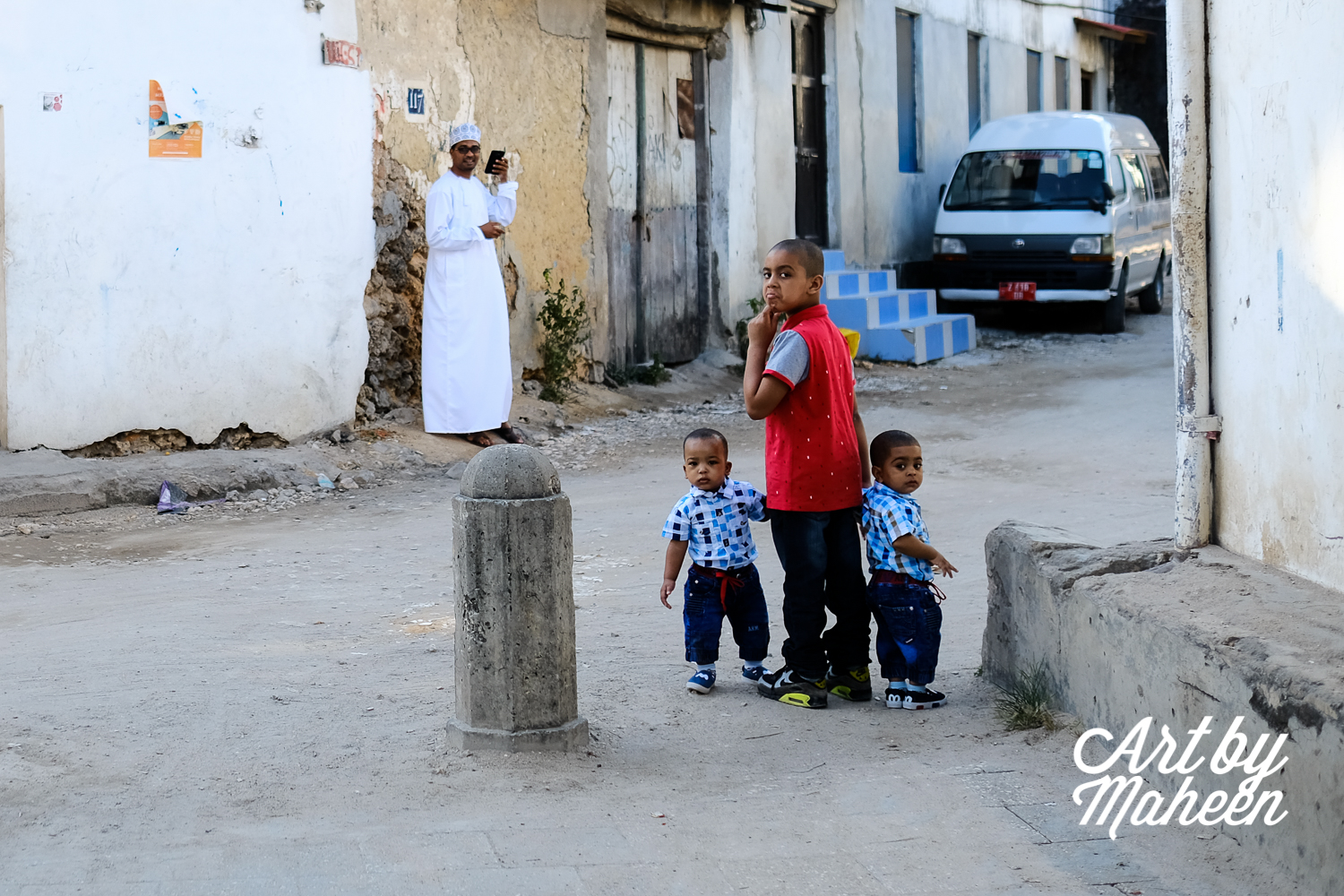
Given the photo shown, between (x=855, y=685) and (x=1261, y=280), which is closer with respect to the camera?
(x=1261, y=280)

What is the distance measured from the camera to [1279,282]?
3838 mm

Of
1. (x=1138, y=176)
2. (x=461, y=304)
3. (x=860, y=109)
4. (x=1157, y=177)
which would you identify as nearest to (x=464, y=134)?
(x=461, y=304)

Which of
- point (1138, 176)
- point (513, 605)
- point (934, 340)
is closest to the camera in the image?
point (513, 605)

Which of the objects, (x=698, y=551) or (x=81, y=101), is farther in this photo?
(x=81, y=101)

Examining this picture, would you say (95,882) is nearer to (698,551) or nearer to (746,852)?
(746,852)

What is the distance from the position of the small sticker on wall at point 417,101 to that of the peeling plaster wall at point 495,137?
30mm

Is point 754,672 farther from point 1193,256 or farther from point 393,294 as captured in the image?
point 393,294

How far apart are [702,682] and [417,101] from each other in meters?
6.28

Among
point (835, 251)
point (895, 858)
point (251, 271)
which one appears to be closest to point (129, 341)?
point (251, 271)

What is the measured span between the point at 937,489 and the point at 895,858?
5.03m

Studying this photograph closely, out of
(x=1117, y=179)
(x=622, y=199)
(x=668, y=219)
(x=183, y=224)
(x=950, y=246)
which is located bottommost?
(x=183, y=224)

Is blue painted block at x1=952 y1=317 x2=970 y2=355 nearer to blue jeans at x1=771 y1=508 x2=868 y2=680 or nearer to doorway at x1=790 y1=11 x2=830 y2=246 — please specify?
doorway at x1=790 y1=11 x2=830 y2=246

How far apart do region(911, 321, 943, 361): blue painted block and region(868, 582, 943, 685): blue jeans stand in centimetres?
1001

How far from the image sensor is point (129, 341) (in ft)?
26.9
